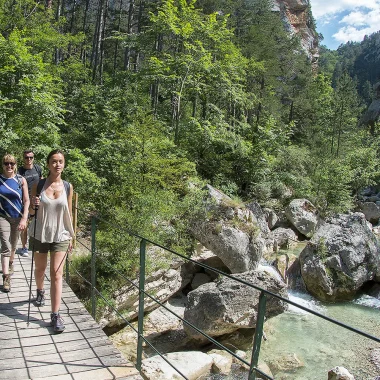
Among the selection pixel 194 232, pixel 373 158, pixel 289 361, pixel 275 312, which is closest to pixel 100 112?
pixel 194 232

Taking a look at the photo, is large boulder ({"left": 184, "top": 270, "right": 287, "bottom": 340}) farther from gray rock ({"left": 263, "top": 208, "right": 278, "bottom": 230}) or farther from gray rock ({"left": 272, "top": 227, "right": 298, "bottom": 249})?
gray rock ({"left": 263, "top": 208, "right": 278, "bottom": 230})

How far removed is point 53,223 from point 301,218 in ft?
49.9

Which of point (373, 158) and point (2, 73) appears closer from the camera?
point (2, 73)

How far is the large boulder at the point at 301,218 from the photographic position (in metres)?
17.4

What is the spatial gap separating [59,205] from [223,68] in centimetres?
1663

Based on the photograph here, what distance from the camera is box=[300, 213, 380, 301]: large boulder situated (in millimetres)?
11781

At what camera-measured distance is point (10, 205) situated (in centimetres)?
471

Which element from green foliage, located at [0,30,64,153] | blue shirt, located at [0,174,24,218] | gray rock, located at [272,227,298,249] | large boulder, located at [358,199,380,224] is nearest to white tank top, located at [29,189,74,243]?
blue shirt, located at [0,174,24,218]

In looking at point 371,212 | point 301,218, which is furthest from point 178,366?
point 371,212

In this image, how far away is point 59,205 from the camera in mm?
3865

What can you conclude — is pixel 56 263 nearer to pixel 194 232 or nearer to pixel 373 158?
pixel 194 232

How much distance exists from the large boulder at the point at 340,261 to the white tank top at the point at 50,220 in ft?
32.4

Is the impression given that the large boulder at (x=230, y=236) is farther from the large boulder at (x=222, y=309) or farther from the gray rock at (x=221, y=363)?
the gray rock at (x=221, y=363)

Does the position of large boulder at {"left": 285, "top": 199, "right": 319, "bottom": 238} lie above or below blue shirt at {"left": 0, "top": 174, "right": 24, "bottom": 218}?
below
